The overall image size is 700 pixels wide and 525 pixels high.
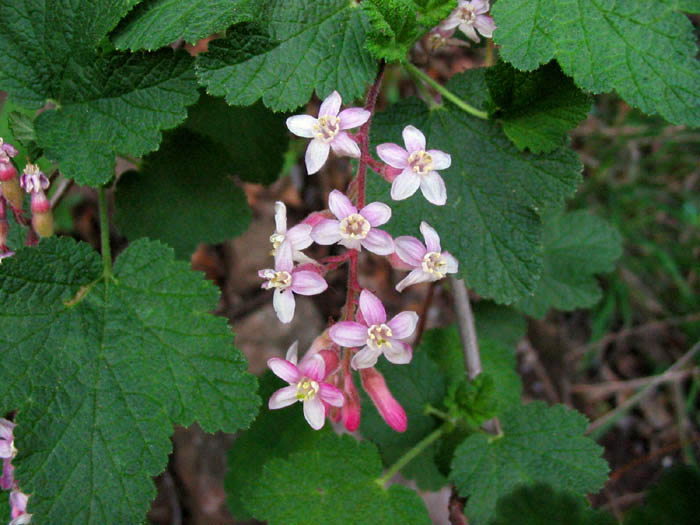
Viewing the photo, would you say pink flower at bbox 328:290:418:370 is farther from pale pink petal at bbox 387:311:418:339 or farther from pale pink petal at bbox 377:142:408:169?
pale pink petal at bbox 377:142:408:169

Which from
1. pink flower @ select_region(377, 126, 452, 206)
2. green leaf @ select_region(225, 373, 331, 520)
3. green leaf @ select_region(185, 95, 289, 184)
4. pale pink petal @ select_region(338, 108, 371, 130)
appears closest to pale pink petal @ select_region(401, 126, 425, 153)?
pink flower @ select_region(377, 126, 452, 206)

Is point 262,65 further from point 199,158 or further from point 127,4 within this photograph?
point 199,158

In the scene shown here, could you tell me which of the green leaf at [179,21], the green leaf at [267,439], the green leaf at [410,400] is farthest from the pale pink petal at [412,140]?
the green leaf at [267,439]

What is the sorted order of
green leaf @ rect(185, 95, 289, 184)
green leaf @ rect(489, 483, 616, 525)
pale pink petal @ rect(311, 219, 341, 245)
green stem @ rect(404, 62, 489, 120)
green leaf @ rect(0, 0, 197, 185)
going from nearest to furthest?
green leaf @ rect(489, 483, 616, 525)
pale pink petal @ rect(311, 219, 341, 245)
green leaf @ rect(0, 0, 197, 185)
green stem @ rect(404, 62, 489, 120)
green leaf @ rect(185, 95, 289, 184)

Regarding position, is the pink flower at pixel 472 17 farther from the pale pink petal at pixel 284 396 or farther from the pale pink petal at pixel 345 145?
the pale pink petal at pixel 284 396

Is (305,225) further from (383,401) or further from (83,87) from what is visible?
(83,87)

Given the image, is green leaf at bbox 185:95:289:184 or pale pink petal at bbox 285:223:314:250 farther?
green leaf at bbox 185:95:289:184
